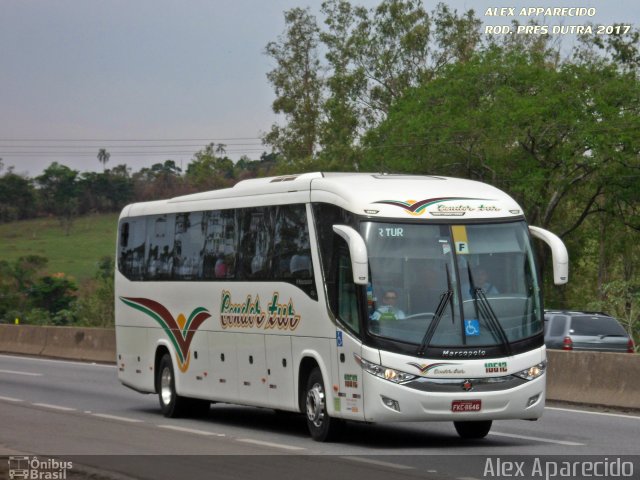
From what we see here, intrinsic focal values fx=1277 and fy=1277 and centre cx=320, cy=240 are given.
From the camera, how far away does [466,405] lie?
13.3 m

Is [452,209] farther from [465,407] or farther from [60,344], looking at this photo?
[60,344]

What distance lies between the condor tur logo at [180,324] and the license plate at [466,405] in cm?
528

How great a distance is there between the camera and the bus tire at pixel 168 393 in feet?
60.7

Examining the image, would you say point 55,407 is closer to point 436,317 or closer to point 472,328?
point 436,317

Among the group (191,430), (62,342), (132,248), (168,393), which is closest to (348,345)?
(191,430)

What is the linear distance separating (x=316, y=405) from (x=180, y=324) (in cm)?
462

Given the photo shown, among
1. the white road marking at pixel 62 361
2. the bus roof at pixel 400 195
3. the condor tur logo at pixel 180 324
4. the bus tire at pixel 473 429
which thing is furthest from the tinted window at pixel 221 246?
the white road marking at pixel 62 361

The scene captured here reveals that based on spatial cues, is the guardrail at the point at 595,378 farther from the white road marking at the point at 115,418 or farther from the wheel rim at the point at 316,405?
the white road marking at the point at 115,418

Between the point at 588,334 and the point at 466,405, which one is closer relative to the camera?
the point at 466,405

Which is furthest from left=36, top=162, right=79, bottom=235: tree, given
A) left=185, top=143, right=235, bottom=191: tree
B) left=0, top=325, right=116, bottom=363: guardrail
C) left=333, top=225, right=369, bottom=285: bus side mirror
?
left=333, top=225, right=369, bottom=285: bus side mirror

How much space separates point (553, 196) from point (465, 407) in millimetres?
39872

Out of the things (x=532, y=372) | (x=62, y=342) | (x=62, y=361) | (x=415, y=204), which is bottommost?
(x=62, y=361)

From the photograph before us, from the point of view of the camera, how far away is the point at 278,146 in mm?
77062

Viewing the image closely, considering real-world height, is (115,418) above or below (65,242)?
below
